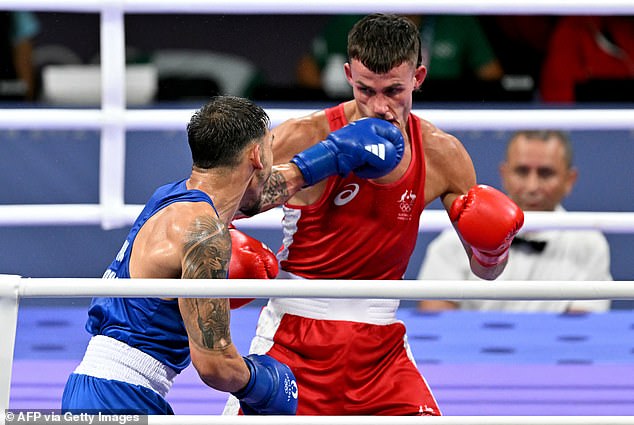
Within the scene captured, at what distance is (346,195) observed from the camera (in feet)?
8.21

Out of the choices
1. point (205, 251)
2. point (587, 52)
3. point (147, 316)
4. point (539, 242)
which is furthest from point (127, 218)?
point (587, 52)

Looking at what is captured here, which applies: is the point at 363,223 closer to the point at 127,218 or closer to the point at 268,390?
the point at 268,390

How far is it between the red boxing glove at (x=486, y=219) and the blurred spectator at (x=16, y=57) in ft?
9.86

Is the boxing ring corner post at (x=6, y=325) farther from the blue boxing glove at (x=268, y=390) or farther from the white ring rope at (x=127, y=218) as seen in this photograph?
the white ring rope at (x=127, y=218)

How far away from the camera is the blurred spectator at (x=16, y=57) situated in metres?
4.96

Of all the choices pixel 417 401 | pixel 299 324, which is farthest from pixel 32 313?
pixel 417 401

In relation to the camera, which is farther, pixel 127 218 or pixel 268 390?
pixel 127 218

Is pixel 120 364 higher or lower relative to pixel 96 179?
higher

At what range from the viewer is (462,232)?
252 cm

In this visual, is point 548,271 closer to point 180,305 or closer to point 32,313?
point 32,313

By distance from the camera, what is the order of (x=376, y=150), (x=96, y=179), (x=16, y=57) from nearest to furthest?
1. (x=376, y=150)
2. (x=96, y=179)
3. (x=16, y=57)

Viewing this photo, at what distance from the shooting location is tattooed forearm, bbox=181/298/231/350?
1.96 meters

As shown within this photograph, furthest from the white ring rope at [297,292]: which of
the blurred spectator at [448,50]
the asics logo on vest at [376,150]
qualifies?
the blurred spectator at [448,50]

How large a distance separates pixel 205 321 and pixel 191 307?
0.12 feet
